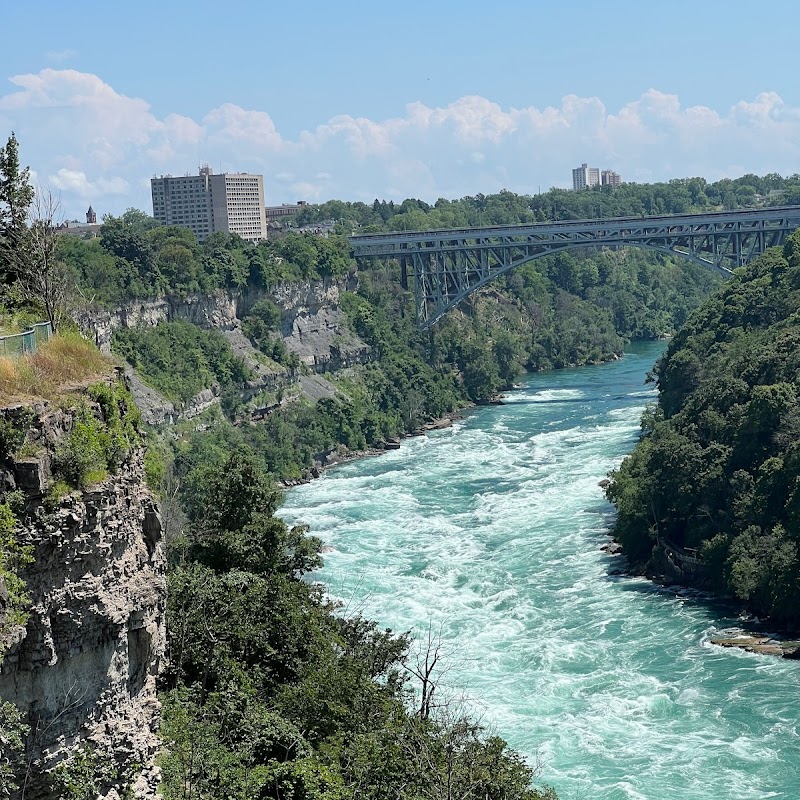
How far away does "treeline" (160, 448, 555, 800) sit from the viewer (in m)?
11.8

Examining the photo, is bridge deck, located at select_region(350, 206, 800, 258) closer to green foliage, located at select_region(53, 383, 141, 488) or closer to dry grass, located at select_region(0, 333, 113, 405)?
dry grass, located at select_region(0, 333, 113, 405)

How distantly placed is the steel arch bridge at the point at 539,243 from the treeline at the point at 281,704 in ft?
123

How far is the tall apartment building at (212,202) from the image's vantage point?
85.9 meters

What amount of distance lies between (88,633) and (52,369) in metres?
2.06

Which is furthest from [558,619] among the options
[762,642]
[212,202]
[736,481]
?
[212,202]

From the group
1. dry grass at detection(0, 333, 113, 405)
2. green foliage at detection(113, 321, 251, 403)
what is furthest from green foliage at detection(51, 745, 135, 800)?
green foliage at detection(113, 321, 251, 403)

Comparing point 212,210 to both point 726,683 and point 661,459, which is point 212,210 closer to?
point 661,459

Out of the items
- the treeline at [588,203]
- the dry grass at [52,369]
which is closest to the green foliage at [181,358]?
the dry grass at [52,369]

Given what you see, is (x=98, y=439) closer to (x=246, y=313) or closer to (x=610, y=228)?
(x=246, y=313)

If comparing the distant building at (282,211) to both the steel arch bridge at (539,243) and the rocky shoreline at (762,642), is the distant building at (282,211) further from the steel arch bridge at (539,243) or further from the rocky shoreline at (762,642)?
the rocky shoreline at (762,642)

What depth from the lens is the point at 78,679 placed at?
9.27 meters

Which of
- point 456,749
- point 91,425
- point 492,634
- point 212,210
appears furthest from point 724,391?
point 212,210

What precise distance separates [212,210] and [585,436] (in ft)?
161

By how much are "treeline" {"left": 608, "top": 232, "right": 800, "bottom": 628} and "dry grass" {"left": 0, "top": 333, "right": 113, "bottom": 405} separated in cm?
1741
